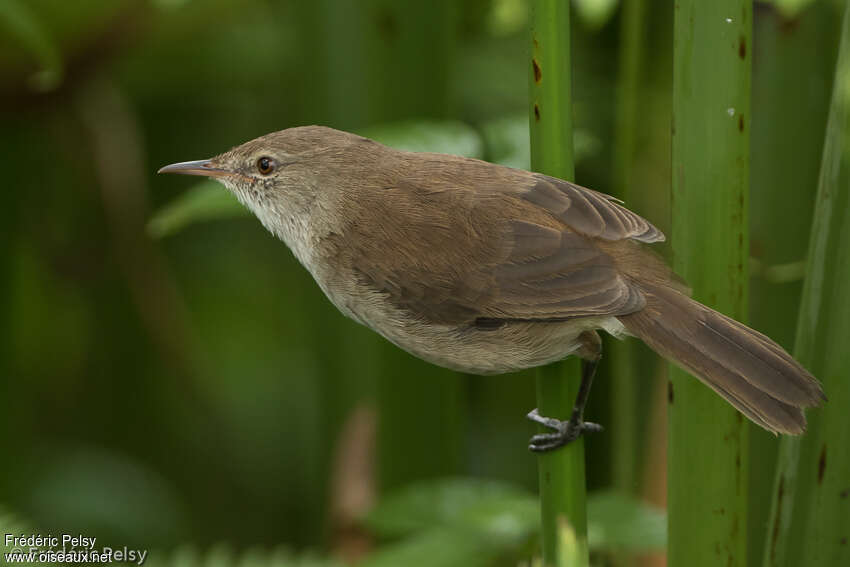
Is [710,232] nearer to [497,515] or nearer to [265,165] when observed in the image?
[497,515]

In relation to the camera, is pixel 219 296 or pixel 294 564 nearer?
pixel 294 564

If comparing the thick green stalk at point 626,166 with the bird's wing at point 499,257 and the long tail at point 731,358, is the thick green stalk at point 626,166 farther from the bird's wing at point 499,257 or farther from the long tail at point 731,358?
the long tail at point 731,358

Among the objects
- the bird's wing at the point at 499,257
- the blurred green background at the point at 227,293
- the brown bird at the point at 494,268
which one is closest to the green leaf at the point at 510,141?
the brown bird at the point at 494,268

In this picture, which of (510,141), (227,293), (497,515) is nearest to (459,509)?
(497,515)

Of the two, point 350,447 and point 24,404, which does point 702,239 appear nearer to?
point 350,447

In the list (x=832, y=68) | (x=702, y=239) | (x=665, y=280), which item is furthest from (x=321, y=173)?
(x=832, y=68)

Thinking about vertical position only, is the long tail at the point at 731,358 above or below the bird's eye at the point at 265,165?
below
